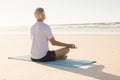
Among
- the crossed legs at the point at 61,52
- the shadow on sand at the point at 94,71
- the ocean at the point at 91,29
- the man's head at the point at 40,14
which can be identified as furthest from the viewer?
the ocean at the point at 91,29

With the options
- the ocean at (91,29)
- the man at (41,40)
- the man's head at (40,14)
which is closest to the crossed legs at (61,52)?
the man at (41,40)

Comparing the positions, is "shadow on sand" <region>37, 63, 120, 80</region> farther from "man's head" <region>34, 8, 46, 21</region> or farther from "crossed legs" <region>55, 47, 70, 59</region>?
"man's head" <region>34, 8, 46, 21</region>

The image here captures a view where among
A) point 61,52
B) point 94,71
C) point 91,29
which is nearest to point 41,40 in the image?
point 61,52

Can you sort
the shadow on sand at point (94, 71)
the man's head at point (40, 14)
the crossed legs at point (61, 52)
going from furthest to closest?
the crossed legs at point (61, 52) → the man's head at point (40, 14) → the shadow on sand at point (94, 71)

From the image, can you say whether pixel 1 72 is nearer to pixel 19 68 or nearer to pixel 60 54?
pixel 19 68

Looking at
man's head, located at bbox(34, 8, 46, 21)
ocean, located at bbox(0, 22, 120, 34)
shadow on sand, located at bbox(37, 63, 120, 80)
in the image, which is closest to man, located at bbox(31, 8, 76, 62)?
man's head, located at bbox(34, 8, 46, 21)

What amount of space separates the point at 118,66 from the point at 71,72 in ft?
3.63

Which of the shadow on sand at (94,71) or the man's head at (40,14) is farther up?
the man's head at (40,14)

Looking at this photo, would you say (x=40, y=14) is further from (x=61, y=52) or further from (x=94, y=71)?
(x=94, y=71)

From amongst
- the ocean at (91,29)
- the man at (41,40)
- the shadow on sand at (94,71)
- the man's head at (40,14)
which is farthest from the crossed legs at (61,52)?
the ocean at (91,29)

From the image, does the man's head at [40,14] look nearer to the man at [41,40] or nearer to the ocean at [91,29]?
the man at [41,40]

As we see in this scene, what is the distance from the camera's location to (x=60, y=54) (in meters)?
6.64

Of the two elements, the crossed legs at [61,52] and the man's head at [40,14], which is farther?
the crossed legs at [61,52]

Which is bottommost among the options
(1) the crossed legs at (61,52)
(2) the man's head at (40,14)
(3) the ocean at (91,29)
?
(3) the ocean at (91,29)
